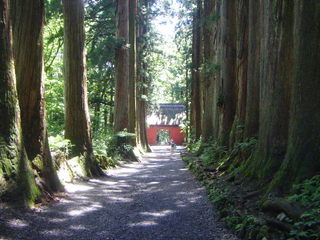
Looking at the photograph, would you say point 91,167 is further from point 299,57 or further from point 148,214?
point 299,57

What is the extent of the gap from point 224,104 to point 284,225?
30.1 ft

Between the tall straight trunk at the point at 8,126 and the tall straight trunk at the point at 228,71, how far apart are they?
28.2 ft

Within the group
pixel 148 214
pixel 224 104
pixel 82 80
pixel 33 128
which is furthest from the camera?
pixel 224 104

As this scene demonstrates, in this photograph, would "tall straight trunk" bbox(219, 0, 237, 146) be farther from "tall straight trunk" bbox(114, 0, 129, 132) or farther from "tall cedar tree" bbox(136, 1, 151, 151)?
"tall cedar tree" bbox(136, 1, 151, 151)

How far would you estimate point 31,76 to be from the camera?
770cm

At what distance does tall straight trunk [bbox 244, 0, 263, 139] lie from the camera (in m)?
Answer: 9.73

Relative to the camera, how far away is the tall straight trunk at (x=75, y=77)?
1159cm

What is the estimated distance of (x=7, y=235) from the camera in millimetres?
4770

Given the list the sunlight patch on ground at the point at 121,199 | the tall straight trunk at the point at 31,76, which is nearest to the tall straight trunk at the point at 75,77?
the sunlight patch on ground at the point at 121,199

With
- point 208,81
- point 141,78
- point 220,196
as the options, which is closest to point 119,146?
point 208,81

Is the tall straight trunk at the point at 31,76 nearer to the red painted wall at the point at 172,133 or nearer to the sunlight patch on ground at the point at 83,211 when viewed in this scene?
the sunlight patch on ground at the point at 83,211

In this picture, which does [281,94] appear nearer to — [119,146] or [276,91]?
[276,91]

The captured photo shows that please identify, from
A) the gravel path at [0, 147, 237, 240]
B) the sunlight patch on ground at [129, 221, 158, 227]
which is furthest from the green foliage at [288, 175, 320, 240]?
the sunlight patch on ground at [129, 221, 158, 227]

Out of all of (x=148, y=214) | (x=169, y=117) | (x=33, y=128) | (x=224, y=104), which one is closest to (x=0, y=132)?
(x=33, y=128)
